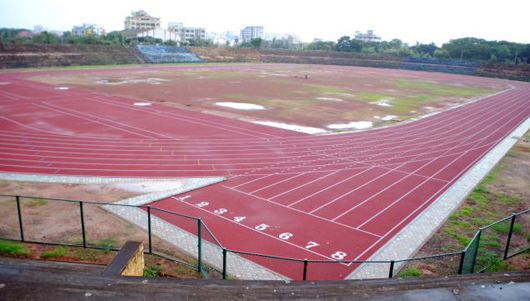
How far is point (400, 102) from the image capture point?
40344 millimetres

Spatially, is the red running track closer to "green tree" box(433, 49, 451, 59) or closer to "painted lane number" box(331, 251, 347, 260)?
"painted lane number" box(331, 251, 347, 260)

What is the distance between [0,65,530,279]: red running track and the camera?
39.0 ft

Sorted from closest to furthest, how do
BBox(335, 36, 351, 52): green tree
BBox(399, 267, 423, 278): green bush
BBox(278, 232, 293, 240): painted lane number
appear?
1. BBox(399, 267, 423, 278): green bush
2. BBox(278, 232, 293, 240): painted lane number
3. BBox(335, 36, 351, 52): green tree

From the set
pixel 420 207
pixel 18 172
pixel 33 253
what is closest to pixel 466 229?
pixel 420 207

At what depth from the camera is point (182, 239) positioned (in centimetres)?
1095

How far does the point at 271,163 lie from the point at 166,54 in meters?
72.1

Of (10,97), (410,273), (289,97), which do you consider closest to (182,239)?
(410,273)

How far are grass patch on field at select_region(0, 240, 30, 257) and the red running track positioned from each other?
15.0 ft

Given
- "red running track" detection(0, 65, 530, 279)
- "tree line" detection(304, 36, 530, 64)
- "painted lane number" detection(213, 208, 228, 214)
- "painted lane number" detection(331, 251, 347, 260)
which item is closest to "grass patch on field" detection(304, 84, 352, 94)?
"red running track" detection(0, 65, 530, 279)

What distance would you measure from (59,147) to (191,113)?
429 inches

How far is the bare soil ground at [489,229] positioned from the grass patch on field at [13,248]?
29.6 ft

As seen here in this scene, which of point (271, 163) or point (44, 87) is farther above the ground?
point (44, 87)

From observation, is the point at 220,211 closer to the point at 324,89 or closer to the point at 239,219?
the point at 239,219

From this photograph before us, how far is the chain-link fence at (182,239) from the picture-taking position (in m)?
9.41
